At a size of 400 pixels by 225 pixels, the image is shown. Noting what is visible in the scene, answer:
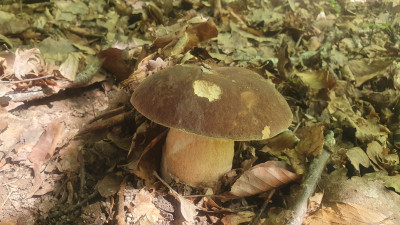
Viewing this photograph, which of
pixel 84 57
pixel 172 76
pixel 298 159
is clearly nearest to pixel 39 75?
pixel 84 57

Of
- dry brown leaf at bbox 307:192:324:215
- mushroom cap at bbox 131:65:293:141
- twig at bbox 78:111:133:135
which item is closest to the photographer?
mushroom cap at bbox 131:65:293:141

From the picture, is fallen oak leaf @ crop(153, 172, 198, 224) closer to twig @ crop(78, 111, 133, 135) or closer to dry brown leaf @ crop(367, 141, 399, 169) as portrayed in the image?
twig @ crop(78, 111, 133, 135)

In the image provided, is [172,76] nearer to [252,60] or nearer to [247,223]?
[247,223]

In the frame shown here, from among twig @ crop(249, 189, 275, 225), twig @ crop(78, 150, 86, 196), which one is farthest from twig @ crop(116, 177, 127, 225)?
twig @ crop(249, 189, 275, 225)

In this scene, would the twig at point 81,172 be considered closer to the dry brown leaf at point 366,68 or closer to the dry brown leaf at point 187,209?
the dry brown leaf at point 187,209

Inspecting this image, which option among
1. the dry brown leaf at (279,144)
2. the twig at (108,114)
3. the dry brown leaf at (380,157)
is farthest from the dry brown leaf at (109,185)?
the dry brown leaf at (380,157)

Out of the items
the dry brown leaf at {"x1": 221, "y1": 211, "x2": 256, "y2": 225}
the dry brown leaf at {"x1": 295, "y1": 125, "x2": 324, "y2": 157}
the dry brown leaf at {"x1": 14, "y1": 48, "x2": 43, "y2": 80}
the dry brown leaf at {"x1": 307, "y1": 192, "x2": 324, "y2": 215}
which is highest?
the dry brown leaf at {"x1": 14, "y1": 48, "x2": 43, "y2": 80}
